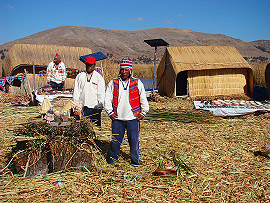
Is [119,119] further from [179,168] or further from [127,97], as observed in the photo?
[179,168]

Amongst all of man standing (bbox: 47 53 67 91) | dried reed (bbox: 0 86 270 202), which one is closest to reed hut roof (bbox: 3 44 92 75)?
man standing (bbox: 47 53 67 91)

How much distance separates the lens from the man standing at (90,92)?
4.12 metres

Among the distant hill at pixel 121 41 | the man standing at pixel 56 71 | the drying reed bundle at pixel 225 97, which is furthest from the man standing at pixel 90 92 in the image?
the distant hill at pixel 121 41

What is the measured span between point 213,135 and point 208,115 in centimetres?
173

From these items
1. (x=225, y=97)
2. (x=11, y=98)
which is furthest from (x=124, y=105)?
(x=225, y=97)

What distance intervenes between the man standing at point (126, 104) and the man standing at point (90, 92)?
735 millimetres

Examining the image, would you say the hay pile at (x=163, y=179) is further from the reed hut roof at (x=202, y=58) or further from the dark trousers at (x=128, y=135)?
the reed hut roof at (x=202, y=58)

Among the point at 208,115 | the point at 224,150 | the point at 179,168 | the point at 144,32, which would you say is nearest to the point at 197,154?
the point at 224,150

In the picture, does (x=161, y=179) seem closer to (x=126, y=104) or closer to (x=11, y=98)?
(x=126, y=104)

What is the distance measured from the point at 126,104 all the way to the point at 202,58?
8353mm

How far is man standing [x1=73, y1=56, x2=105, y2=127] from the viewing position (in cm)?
412

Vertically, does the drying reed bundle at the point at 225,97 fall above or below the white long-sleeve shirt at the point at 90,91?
below

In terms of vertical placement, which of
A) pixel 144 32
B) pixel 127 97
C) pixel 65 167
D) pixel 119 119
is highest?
pixel 144 32

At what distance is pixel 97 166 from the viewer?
3387 millimetres
